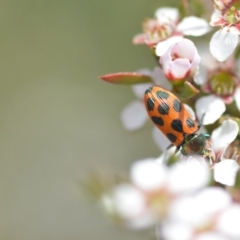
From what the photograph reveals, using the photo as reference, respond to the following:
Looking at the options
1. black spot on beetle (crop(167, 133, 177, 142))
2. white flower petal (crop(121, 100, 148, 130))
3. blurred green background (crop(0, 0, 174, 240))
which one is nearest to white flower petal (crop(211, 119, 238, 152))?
black spot on beetle (crop(167, 133, 177, 142))

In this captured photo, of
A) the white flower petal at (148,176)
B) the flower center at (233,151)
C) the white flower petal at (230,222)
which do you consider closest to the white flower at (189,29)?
the flower center at (233,151)

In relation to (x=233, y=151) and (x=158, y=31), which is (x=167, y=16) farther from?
(x=233, y=151)

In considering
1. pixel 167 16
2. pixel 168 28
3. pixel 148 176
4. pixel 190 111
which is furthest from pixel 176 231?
pixel 167 16

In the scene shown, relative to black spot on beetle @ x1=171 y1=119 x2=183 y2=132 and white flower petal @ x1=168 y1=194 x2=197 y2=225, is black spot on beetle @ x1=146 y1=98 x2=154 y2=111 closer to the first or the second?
black spot on beetle @ x1=171 y1=119 x2=183 y2=132

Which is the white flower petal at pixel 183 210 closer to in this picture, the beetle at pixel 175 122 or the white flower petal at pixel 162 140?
the beetle at pixel 175 122

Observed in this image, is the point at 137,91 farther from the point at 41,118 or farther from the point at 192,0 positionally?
the point at 41,118

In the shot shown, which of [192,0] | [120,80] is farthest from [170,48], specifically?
[192,0]

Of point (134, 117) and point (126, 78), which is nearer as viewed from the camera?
point (126, 78)
